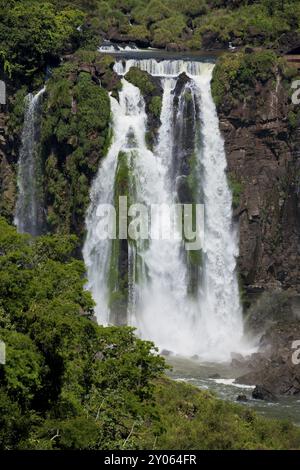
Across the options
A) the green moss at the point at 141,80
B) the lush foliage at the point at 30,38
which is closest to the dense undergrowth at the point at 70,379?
the green moss at the point at 141,80

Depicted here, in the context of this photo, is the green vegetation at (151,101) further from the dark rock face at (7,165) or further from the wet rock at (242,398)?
the wet rock at (242,398)

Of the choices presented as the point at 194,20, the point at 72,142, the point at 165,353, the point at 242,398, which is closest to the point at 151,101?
the point at 72,142

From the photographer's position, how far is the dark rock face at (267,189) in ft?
196

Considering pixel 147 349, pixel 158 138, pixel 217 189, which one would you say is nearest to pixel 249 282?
pixel 217 189

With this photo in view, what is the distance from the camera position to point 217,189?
198 feet

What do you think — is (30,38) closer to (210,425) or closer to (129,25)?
(129,25)

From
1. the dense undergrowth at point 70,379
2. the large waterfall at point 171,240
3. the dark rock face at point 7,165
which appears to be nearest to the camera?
the dense undergrowth at point 70,379

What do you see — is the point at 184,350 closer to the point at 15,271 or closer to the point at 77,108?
the point at 77,108

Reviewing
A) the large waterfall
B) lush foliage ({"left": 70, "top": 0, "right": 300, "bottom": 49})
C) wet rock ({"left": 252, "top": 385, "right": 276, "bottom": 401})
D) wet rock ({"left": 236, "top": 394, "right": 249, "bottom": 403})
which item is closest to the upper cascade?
the large waterfall

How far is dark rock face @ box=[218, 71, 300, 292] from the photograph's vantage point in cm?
5959

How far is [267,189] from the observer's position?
5981 centimetres

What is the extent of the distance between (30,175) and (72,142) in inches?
166

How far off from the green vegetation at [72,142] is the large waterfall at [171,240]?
77 centimetres

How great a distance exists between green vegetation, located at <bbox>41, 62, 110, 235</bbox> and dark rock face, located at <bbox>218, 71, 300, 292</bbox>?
24.2ft
